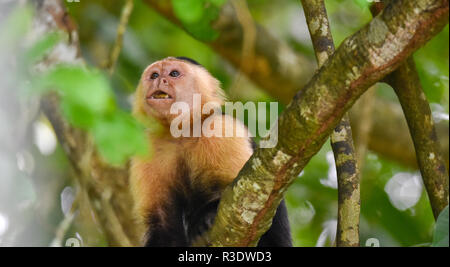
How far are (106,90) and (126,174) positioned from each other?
236 centimetres

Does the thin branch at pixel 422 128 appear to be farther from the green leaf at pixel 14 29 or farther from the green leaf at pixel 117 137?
the green leaf at pixel 14 29

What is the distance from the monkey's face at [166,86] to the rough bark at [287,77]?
104cm

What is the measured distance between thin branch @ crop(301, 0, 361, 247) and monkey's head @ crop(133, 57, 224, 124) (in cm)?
109

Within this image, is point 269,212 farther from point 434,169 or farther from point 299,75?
point 299,75

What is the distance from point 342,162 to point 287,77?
7.46 ft

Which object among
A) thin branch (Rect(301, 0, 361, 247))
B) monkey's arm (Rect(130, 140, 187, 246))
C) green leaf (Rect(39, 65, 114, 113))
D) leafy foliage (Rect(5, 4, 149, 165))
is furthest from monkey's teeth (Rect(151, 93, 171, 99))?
green leaf (Rect(39, 65, 114, 113))

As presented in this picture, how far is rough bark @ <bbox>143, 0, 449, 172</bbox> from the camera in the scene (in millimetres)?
4742

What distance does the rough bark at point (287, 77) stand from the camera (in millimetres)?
4742

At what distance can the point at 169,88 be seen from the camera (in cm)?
357

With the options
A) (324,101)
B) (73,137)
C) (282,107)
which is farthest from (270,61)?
(324,101)

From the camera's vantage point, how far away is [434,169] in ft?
8.87
